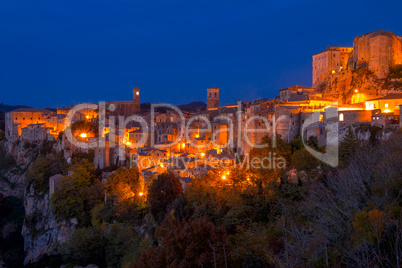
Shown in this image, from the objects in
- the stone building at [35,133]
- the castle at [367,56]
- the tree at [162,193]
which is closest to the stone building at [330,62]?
the castle at [367,56]

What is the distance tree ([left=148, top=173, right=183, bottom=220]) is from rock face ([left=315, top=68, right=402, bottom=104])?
23209 mm

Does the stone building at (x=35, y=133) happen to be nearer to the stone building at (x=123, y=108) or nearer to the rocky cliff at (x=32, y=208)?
the rocky cliff at (x=32, y=208)

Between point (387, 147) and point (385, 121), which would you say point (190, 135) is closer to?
point (385, 121)

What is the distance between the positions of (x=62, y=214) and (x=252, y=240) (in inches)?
1014

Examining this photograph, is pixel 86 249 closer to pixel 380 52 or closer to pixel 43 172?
pixel 43 172

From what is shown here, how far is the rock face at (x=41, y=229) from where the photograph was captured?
32.6 meters

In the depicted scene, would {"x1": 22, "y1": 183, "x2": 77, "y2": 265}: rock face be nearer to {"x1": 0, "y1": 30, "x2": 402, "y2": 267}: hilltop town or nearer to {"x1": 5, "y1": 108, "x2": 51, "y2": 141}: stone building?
{"x1": 0, "y1": 30, "x2": 402, "y2": 267}: hilltop town

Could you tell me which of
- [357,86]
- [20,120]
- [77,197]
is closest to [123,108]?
[20,120]

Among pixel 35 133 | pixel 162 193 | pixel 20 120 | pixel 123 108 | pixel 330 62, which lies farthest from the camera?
pixel 123 108

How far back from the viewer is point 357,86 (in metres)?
37.0

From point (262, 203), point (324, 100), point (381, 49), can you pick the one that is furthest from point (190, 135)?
point (381, 49)

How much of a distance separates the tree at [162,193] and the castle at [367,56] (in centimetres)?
2759

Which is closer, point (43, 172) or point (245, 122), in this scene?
point (245, 122)

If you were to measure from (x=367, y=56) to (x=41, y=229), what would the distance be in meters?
44.1
